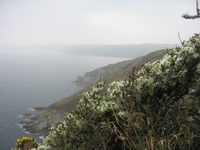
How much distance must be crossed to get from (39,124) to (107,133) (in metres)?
98.5

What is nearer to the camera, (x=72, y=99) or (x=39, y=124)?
(x=39, y=124)

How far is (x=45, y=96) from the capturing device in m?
160

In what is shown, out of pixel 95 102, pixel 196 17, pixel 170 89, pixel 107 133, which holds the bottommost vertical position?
pixel 107 133

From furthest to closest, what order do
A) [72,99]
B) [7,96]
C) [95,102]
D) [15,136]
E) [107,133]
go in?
[7,96]
[72,99]
[15,136]
[95,102]
[107,133]

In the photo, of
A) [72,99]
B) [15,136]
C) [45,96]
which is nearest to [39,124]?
[15,136]

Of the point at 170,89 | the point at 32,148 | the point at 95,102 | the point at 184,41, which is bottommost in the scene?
the point at 32,148

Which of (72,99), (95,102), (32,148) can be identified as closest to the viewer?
(95,102)

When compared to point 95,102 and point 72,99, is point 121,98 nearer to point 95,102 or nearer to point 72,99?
point 95,102

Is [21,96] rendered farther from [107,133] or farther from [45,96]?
[107,133]

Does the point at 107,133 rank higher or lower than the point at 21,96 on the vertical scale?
higher

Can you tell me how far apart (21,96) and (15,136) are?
7705 cm

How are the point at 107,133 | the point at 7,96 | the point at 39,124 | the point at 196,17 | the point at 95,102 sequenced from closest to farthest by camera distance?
1. the point at 107,133
2. the point at 196,17
3. the point at 95,102
4. the point at 39,124
5. the point at 7,96

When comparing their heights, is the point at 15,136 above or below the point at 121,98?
below

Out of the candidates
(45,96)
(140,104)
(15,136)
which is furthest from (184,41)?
(45,96)
